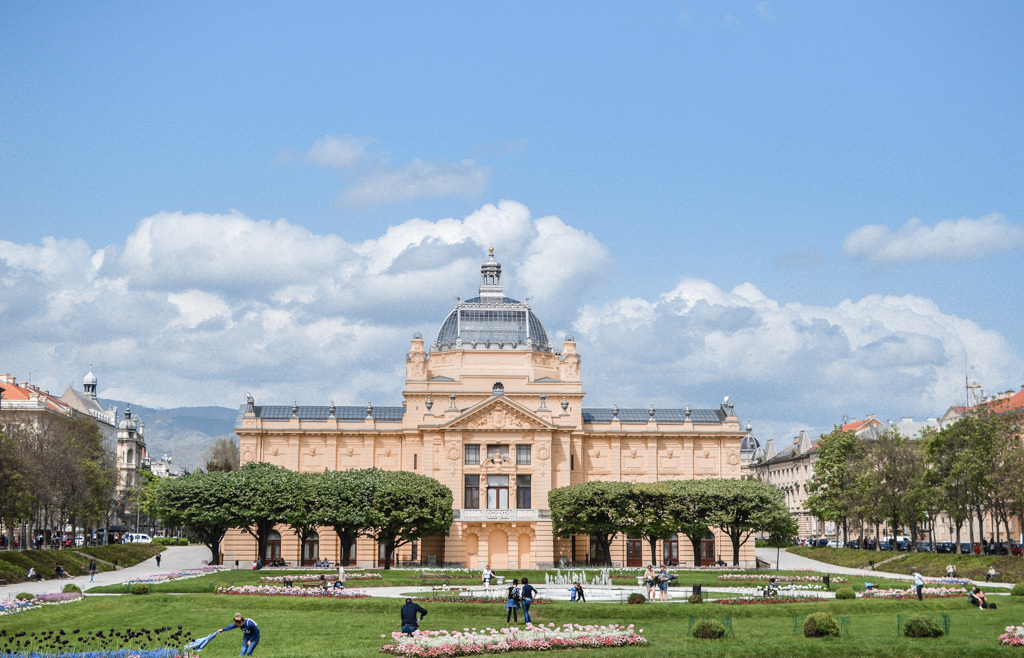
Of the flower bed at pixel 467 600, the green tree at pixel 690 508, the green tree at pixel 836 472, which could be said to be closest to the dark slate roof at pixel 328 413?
the green tree at pixel 690 508

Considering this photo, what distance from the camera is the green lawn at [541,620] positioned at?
37.2 meters

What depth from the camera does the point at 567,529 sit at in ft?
306

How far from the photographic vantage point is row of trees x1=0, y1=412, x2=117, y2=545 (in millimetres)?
82812

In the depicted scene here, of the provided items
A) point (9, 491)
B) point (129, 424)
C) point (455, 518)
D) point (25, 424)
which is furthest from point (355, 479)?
point (129, 424)

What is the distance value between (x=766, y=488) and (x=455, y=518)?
27.0m

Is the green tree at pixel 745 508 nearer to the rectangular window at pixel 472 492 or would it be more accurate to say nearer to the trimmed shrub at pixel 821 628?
the rectangular window at pixel 472 492

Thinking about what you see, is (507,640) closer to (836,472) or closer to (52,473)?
(52,473)

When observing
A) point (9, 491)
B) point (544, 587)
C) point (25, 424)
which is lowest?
point (544, 587)

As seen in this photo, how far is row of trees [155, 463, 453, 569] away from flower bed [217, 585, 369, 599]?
26.4 meters

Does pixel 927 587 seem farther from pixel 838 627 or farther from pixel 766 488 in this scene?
pixel 766 488

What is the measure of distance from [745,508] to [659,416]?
21.6m

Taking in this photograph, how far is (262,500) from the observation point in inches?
3351

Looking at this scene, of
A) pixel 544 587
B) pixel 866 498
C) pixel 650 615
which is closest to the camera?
pixel 650 615

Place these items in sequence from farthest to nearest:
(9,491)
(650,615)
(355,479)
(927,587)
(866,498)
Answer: (866,498), (355,479), (9,491), (927,587), (650,615)
